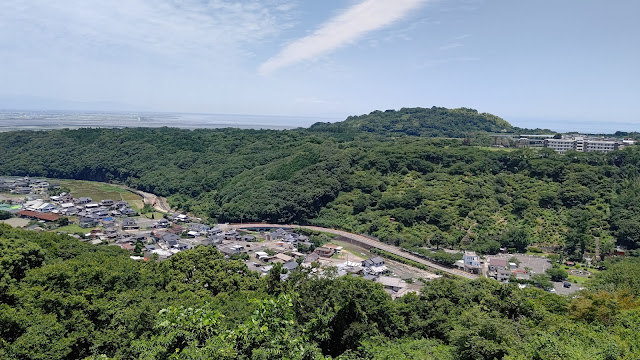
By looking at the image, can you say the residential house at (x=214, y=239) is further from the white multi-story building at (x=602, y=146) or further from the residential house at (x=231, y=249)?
the white multi-story building at (x=602, y=146)

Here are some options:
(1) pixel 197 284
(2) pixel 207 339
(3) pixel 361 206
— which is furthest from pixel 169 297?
(3) pixel 361 206

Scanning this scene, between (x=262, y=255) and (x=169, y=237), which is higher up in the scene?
(x=169, y=237)

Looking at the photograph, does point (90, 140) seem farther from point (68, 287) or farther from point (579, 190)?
point (579, 190)

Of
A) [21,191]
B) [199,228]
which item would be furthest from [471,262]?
[21,191]

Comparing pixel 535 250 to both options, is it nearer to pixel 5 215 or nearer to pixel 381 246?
pixel 381 246

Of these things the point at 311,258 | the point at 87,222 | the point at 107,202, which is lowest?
the point at 311,258
